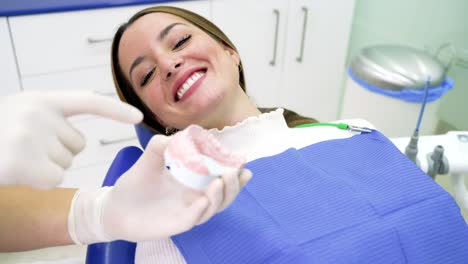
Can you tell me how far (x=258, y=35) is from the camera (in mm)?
2146

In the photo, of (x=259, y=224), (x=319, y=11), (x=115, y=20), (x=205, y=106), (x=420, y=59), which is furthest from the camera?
(x=319, y=11)

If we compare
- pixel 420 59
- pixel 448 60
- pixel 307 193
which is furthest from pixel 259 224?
pixel 448 60

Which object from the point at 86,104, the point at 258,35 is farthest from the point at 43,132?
the point at 258,35

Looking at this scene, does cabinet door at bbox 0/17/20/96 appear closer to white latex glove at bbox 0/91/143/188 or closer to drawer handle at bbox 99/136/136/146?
drawer handle at bbox 99/136/136/146

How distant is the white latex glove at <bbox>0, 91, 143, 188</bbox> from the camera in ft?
2.00

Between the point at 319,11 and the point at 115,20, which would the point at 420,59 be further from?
the point at 115,20

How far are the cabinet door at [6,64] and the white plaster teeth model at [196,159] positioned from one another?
1.28 m

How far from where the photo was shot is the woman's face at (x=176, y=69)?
1062 millimetres

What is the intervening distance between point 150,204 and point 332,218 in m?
0.35

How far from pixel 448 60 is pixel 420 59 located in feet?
1.36

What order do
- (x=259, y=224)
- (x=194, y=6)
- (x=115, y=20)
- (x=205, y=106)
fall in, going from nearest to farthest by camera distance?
(x=259, y=224), (x=205, y=106), (x=115, y=20), (x=194, y=6)

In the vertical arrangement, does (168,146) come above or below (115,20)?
above

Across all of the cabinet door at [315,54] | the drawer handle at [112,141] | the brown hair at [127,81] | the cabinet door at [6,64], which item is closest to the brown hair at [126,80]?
the brown hair at [127,81]

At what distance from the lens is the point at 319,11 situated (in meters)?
2.24
